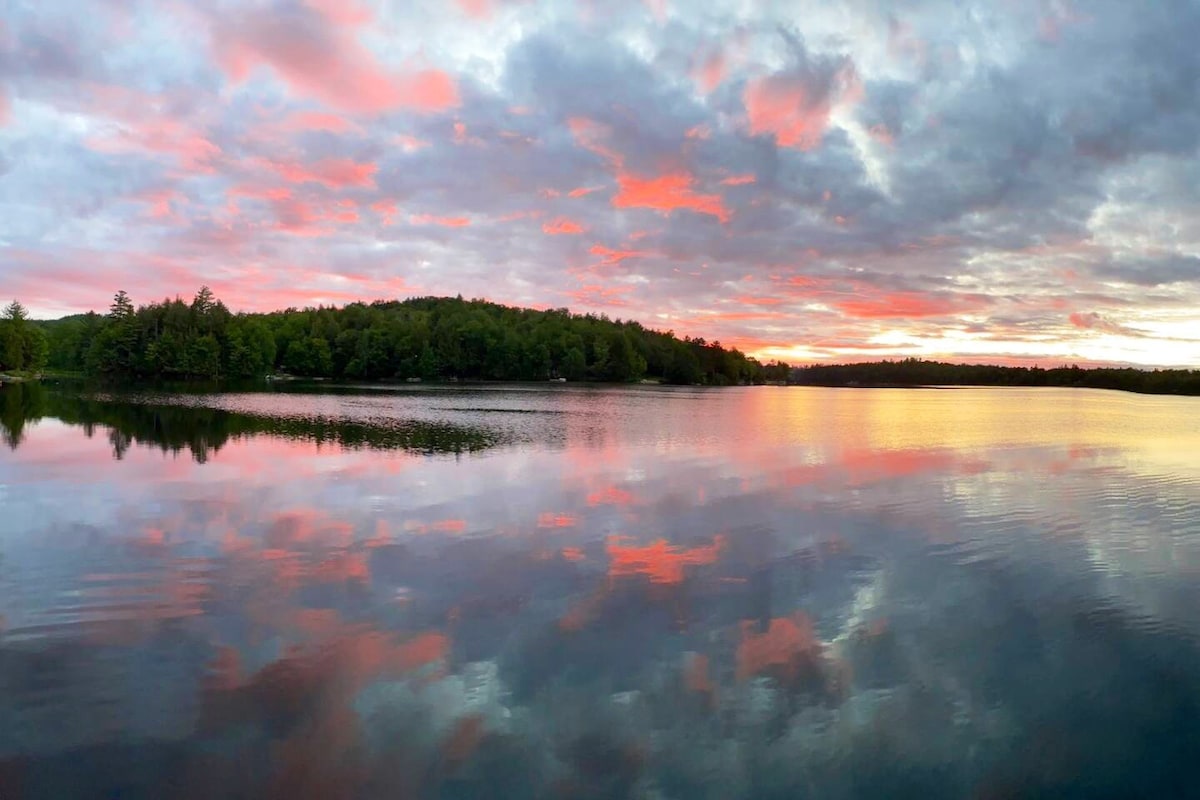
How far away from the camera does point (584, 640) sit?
8555 millimetres

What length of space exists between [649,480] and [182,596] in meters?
13.2

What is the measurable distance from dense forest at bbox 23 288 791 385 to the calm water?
349ft

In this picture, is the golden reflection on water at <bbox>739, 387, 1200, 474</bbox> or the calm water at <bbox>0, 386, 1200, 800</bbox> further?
the golden reflection on water at <bbox>739, 387, 1200, 474</bbox>

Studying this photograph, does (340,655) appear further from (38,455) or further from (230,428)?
(230,428)

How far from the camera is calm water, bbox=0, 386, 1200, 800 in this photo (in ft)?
20.0

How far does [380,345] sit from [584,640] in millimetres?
140021

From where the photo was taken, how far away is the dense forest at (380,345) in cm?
11338

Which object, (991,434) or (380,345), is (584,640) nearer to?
(991,434)

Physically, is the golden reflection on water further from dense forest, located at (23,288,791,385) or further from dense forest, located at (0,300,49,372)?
dense forest, located at (23,288,791,385)

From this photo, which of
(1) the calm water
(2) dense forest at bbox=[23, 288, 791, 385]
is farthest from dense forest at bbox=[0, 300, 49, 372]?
(1) the calm water

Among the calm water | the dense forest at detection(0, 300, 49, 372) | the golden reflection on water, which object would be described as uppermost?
the dense forest at detection(0, 300, 49, 372)

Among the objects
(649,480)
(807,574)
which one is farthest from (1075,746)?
(649,480)

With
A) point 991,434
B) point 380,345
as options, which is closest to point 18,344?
point 380,345

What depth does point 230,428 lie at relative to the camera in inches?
1296
